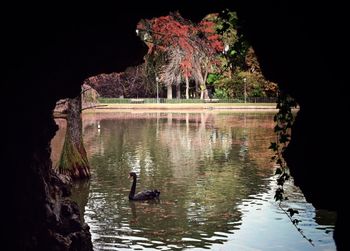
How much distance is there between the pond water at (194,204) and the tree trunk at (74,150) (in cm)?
62

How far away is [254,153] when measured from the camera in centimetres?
2456

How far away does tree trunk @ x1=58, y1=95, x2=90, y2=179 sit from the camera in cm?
1734

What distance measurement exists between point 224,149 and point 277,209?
12.5 m

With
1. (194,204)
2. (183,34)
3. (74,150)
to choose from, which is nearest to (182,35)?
(183,34)

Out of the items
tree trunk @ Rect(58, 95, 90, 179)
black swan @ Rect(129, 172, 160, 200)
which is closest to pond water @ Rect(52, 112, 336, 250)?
black swan @ Rect(129, 172, 160, 200)

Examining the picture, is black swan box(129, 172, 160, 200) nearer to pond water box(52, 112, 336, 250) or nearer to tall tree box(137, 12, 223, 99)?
pond water box(52, 112, 336, 250)

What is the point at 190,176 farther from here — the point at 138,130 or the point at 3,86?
the point at 138,130

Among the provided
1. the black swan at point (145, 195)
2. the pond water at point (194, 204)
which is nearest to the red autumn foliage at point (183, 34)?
the pond water at point (194, 204)

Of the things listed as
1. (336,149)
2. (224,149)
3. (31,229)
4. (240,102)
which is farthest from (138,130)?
(240,102)

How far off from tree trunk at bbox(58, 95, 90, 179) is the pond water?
0.62 metres

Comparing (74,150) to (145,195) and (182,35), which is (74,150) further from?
(182,35)

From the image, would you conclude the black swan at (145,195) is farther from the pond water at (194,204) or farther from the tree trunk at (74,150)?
the tree trunk at (74,150)

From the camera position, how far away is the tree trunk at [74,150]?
1734 centimetres

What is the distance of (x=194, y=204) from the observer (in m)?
14.3
